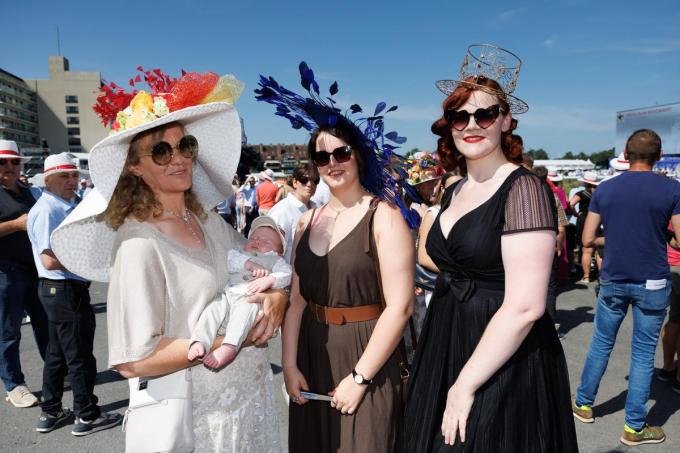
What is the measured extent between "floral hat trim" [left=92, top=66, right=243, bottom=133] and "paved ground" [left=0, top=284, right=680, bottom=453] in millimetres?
2809

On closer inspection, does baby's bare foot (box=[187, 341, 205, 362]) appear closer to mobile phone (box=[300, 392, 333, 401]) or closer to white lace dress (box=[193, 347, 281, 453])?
white lace dress (box=[193, 347, 281, 453])

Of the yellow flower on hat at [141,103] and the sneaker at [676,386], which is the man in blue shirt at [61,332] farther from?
the sneaker at [676,386]

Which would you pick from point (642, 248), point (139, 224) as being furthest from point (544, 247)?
point (642, 248)

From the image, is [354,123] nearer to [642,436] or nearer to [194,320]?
[194,320]

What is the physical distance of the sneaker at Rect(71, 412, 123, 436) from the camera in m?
3.65

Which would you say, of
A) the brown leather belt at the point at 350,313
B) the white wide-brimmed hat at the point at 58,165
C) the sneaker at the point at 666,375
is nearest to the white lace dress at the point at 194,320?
the brown leather belt at the point at 350,313

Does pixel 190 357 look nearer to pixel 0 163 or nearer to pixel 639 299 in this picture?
pixel 639 299

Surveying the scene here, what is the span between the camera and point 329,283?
208cm

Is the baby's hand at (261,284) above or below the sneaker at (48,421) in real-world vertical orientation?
above

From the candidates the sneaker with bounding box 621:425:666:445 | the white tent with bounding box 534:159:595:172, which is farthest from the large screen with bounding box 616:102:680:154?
the sneaker with bounding box 621:425:666:445

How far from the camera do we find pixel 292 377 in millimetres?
2213

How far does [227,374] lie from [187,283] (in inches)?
18.0

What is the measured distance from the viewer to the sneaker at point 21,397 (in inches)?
162

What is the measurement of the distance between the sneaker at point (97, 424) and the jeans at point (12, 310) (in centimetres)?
91
